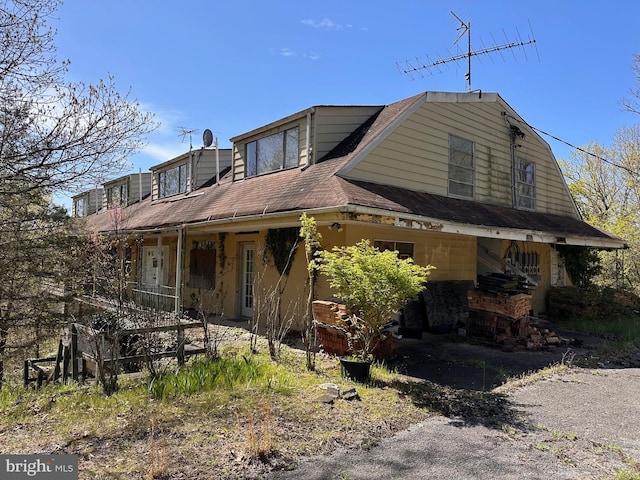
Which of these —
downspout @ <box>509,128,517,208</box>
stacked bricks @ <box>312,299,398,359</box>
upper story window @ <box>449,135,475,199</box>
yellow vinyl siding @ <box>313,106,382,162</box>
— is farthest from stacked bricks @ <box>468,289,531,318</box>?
downspout @ <box>509,128,517,208</box>

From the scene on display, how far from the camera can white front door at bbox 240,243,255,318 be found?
12781 millimetres

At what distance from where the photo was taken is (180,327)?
24.0 ft

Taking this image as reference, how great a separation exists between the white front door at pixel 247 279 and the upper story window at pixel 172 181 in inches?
258

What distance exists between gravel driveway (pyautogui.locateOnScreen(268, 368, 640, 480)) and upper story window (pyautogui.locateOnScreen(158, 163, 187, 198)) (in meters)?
15.8

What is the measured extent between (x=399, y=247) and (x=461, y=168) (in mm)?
3747

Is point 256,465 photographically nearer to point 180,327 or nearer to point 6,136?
point 180,327

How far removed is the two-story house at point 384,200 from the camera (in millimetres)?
9391

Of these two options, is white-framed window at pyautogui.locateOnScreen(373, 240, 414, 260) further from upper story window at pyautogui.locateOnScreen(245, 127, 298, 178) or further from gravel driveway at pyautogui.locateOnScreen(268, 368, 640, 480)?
gravel driveway at pyautogui.locateOnScreen(268, 368, 640, 480)

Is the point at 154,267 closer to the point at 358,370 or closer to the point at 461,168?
the point at 461,168

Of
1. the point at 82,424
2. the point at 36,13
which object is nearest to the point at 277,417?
the point at 82,424

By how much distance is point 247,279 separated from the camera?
42.4 ft

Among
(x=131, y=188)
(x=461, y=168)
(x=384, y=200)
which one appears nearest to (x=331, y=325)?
(x=384, y=200)

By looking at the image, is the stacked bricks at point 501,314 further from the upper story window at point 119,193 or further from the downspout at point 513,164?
the upper story window at point 119,193

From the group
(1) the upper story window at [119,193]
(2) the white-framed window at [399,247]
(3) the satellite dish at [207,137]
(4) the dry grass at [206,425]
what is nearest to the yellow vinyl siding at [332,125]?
(2) the white-framed window at [399,247]
